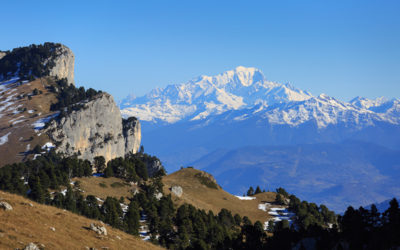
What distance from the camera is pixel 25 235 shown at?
35.9 meters

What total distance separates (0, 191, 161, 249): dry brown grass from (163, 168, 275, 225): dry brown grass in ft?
299

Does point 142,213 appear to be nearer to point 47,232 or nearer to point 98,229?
point 98,229

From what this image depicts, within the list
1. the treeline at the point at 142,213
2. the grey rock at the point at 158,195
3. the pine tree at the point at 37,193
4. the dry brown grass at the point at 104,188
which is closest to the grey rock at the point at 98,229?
the treeline at the point at 142,213

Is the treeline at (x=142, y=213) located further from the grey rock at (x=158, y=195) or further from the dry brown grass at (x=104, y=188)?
the dry brown grass at (x=104, y=188)

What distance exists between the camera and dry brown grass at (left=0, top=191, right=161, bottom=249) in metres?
34.8

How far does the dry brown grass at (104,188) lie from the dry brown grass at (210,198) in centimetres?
1746

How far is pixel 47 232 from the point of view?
38969mm

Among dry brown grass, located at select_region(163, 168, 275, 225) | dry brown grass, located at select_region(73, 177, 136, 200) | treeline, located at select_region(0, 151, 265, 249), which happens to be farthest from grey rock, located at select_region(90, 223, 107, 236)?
dry brown grass, located at select_region(163, 168, 275, 225)

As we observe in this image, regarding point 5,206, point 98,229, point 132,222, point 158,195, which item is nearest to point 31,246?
point 5,206

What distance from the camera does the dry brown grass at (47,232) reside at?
114 feet

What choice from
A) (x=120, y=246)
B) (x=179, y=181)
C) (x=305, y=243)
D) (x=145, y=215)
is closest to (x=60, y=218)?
(x=120, y=246)

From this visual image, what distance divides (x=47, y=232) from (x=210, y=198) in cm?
12889

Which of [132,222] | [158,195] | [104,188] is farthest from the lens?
[158,195]

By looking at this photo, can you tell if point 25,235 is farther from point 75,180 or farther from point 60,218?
point 75,180
